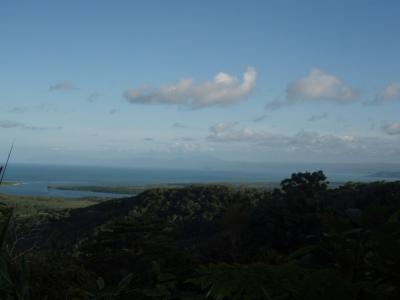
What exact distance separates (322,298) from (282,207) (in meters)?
15.8

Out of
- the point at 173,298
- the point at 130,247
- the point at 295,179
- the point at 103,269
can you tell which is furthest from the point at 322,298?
the point at 295,179

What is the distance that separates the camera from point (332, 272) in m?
0.90

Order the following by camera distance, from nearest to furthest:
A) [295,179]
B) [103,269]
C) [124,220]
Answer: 1. [103,269]
2. [124,220]
3. [295,179]

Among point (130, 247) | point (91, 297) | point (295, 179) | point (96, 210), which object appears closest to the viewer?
point (91, 297)

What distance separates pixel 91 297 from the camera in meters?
1.34

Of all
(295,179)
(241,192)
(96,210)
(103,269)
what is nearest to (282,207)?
(295,179)

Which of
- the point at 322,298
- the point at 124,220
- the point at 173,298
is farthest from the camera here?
the point at 124,220

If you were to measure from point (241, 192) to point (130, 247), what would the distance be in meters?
22.7

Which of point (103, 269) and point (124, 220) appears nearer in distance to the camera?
point (103, 269)

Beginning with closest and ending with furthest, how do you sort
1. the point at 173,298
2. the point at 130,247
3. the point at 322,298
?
the point at 322,298 → the point at 173,298 → the point at 130,247

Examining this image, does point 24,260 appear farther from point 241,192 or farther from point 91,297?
point 241,192

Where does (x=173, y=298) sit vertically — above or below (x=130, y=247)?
above

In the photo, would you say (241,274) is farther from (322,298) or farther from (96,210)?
(96,210)

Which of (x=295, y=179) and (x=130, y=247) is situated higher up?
(x=295, y=179)
